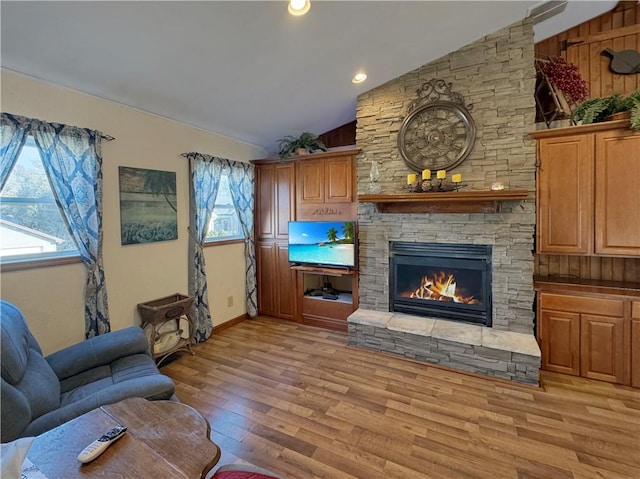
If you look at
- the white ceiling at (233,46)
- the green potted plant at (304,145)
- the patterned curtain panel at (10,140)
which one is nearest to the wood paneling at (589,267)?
the white ceiling at (233,46)

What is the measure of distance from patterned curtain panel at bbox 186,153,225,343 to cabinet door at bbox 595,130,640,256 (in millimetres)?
3982

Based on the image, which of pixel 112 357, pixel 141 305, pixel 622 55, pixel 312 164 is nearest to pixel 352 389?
pixel 112 357

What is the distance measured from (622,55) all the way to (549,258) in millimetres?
2130

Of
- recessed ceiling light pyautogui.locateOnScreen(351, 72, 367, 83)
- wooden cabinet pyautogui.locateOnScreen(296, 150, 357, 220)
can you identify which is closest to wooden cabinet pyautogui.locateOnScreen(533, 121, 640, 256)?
recessed ceiling light pyautogui.locateOnScreen(351, 72, 367, 83)

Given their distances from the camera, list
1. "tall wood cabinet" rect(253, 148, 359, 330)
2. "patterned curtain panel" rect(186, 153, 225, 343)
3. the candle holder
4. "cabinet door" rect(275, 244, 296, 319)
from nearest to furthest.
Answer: the candle holder, "patterned curtain panel" rect(186, 153, 225, 343), "tall wood cabinet" rect(253, 148, 359, 330), "cabinet door" rect(275, 244, 296, 319)

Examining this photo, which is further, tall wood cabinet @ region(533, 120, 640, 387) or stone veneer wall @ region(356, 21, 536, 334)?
stone veneer wall @ region(356, 21, 536, 334)

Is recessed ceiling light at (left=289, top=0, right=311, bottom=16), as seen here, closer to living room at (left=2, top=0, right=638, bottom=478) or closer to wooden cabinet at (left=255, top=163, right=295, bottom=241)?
living room at (left=2, top=0, right=638, bottom=478)

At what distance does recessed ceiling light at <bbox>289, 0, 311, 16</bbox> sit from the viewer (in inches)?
83.7

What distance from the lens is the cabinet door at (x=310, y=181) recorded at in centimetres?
385

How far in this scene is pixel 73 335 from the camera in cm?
247

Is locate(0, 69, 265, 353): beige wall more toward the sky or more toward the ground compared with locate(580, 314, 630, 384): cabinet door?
more toward the sky

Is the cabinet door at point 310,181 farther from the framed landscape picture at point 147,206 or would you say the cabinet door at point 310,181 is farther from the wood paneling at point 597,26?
the wood paneling at point 597,26

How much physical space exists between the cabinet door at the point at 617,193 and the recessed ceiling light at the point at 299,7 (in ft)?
8.88

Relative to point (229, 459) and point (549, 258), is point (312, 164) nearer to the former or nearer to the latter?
point (549, 258)
